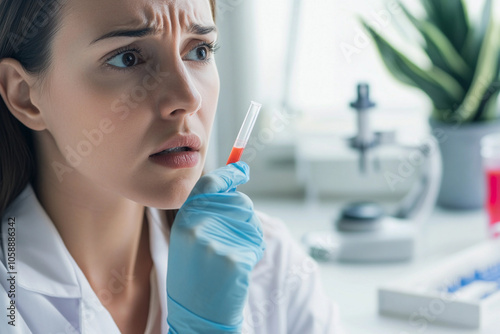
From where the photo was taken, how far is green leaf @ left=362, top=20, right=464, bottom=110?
1.76m

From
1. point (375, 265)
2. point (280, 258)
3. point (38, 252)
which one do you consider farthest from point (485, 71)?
point (38, 252)

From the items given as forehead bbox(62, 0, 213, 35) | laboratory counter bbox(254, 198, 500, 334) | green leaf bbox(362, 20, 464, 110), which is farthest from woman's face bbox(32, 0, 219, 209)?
green leaf bbox(362, 20, 464, 110)

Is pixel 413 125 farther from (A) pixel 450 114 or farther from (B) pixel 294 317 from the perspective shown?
(B) pixel 294 317

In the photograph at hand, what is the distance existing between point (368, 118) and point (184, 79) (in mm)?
763

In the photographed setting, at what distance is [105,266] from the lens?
44.7 inches

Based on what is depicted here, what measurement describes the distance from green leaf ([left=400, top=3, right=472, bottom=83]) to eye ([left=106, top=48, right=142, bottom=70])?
975 millimetres

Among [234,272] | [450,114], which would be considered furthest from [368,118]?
[234,272]

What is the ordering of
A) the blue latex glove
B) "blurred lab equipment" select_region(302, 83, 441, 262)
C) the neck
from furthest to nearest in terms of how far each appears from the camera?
"blurred lab equipment" select_region(302, 83, 441, 262) < the neck < the blue latex glove

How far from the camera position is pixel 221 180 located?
951 millimetres

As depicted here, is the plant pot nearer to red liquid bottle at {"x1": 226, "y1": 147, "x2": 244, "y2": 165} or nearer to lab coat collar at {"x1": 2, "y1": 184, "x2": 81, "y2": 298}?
red liquid bottle at {"x1": 226, "y1": 147, "x2": 244, "y2": 165}

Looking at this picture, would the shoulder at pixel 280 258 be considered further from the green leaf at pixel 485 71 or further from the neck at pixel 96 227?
the green leaf at pixel 485 71

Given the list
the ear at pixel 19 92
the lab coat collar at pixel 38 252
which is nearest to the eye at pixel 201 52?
the ear at pixel 19 92

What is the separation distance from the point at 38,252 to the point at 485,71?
1.18 meters

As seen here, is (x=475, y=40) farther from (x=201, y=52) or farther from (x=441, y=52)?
(x=201, y=52)
